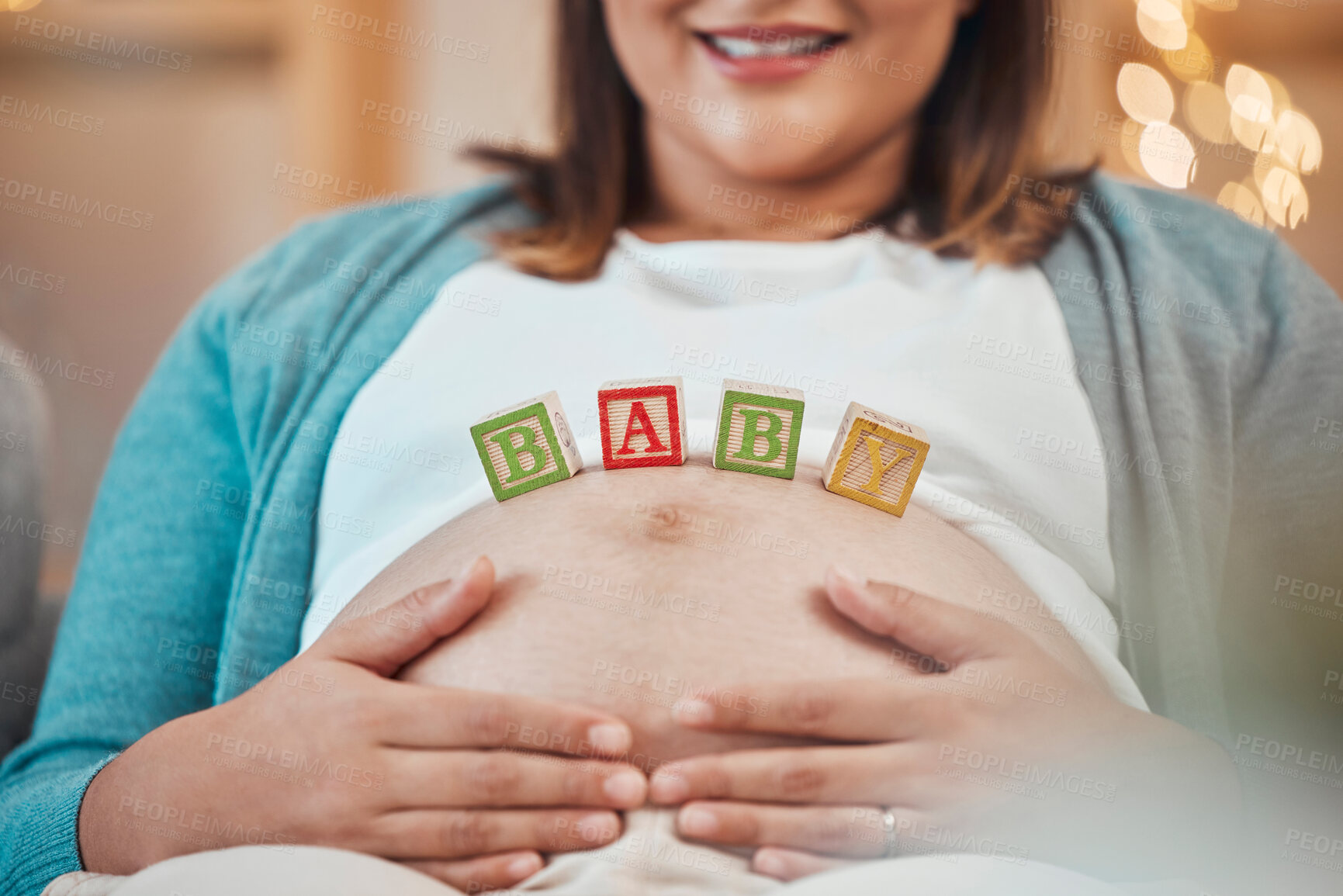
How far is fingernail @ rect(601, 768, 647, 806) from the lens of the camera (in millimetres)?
460

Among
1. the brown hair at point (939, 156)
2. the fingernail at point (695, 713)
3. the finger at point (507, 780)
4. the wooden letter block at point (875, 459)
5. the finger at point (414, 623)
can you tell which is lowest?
the finger at point (507, 780)

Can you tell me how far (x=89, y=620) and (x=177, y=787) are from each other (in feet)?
0.71

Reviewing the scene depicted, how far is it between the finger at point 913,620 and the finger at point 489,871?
207 mm

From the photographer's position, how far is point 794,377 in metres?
0.63

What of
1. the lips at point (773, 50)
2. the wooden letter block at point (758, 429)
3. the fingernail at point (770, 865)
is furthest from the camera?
the lips at point (773, 50)

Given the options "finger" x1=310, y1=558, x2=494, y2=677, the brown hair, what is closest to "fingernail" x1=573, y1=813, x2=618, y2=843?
"finger" x1=310, y1=558, x2=494, y2=677

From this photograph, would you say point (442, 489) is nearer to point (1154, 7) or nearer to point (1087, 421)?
A: point (1087, 421)

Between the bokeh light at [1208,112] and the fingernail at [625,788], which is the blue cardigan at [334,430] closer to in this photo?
the bokeh light at [1208,112]

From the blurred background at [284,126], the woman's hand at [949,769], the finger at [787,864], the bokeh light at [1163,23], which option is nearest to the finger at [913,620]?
the woman's hand at [949,769]

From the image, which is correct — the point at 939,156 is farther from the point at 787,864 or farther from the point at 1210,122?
the point at 787,864

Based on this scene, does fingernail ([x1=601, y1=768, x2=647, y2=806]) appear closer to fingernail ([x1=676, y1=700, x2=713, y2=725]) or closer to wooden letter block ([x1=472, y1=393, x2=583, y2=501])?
fingernail ([x1=676, y1=700, x2=713, y2=725])

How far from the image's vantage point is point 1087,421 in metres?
0.64

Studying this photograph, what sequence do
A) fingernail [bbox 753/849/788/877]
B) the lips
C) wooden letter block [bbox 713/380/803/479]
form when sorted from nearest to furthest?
fingernail [bbox 753/849/788/877] → wooden letter block [bbox 713/380/803/479] → the lips

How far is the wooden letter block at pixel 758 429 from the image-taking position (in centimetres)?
57
